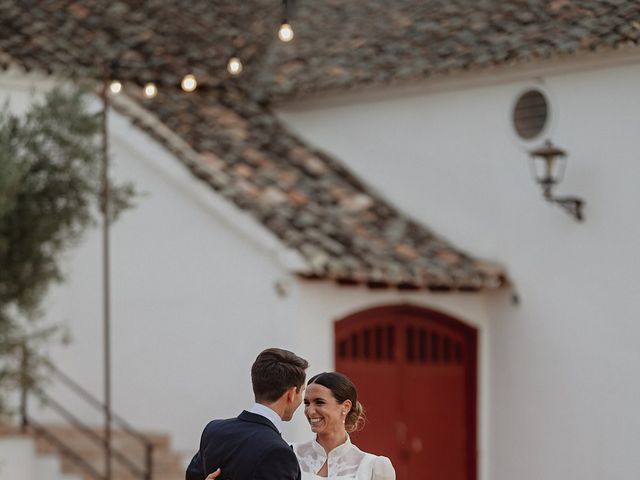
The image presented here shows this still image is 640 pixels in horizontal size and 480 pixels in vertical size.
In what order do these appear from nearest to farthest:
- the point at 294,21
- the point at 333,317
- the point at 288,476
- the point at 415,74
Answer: the point at 288,476 → the point at 333,317 → the point at 415,74 → the point at 294,21

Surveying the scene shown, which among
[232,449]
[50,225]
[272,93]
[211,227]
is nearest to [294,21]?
[272,93]

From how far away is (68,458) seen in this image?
1399 cm

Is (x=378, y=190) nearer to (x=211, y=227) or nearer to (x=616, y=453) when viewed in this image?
(x=211, y=227)

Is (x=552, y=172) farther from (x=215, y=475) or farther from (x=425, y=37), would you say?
(x=215, y=475)

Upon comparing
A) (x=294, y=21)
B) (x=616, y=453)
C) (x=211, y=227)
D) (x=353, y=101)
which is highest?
(x=294, y=21)

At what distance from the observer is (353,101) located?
15.9m

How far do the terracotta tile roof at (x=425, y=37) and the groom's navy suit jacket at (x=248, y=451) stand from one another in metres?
7.61

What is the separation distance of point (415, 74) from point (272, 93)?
2.22m

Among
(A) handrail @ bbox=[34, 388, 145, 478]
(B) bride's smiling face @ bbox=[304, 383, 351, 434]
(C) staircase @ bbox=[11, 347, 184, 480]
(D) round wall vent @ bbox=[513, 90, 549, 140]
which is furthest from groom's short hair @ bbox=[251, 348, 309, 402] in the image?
(D) round wall vent @ bbox=[513, 90, 549, 140]

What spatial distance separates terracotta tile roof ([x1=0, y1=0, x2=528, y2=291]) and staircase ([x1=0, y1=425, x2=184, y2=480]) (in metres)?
2.70

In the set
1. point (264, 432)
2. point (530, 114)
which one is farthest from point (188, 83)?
point (264, 432)

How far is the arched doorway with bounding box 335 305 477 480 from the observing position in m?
14.2

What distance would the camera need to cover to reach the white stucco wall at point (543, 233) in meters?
13.0

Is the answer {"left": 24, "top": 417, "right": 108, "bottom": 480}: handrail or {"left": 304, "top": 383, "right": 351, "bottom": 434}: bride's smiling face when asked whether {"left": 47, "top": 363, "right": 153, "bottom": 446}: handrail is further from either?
{"left": 304, "top": 383, "right": 351, "bottom": 434}: bride's smiling face
